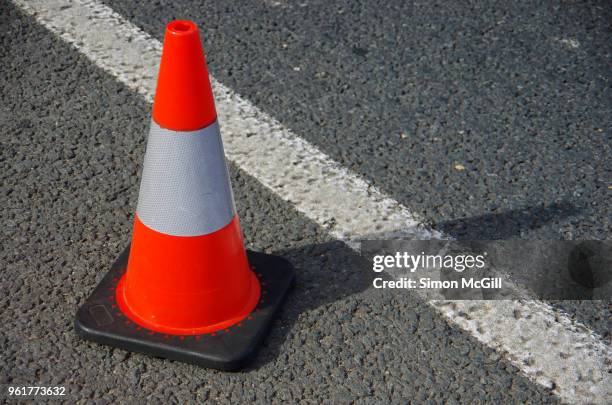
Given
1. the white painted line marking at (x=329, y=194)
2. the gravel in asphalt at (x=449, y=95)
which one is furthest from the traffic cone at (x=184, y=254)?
the gravel in asphalt at (x=449, y=95)

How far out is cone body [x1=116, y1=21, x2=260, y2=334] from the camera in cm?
280

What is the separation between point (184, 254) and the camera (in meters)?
2.96

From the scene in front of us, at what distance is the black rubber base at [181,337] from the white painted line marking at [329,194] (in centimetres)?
61

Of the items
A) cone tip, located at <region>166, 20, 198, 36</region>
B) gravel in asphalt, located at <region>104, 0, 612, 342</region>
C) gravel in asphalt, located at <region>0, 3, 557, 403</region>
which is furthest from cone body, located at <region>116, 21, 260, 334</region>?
gravel in asphalt, located at <region>104, 0, 612, 342</region>

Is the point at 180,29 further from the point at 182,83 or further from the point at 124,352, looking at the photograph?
the point at 124,352

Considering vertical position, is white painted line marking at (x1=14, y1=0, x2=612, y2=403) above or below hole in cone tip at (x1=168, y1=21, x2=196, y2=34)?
below

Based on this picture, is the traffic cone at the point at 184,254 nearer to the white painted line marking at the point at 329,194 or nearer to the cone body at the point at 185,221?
the cone body at the point at 185,221

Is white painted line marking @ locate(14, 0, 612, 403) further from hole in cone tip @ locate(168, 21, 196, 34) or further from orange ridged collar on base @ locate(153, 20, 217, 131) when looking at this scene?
hole in cone tip @ locate(168, 21, 196, 34)

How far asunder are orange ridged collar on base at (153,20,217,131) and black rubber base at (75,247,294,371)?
70 centimetres

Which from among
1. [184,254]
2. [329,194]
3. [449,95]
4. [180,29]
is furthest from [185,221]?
[449,95]

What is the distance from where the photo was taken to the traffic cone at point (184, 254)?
9.26 ft

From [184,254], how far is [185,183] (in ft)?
0.81

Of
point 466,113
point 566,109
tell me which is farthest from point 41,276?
point 566,109

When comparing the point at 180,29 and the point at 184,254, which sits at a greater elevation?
the point at 180,29
